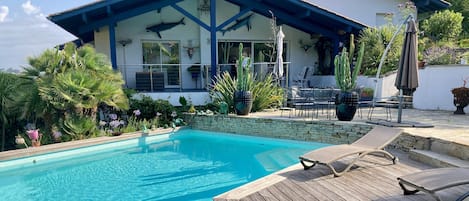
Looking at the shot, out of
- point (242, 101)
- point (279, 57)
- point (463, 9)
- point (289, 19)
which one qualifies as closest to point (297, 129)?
point (242, 101)

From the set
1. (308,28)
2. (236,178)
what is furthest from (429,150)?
(308,28)

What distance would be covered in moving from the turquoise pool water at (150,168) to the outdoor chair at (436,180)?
320 cm

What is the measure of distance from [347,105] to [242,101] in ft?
10.9

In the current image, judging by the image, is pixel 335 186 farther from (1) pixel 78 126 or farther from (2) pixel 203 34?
(2) pixel 203 34

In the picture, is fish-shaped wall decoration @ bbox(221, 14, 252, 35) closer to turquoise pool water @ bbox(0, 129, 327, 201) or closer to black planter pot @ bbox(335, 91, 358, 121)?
turquoise pool water @ bbox(0, 129, 327, 201)

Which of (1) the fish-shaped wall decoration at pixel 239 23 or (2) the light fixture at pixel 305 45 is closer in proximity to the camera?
(1) the fish-shaped wall decoration at pixel 239 23

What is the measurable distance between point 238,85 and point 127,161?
4371 mm

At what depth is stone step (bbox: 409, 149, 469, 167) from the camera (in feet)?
17.1

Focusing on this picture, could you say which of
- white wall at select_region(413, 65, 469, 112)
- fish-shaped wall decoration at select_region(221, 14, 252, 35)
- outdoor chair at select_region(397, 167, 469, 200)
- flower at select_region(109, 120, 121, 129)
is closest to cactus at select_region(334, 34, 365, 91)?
white wall at select_region(413, 65, 469, 112)

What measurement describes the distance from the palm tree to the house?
3.37 meters

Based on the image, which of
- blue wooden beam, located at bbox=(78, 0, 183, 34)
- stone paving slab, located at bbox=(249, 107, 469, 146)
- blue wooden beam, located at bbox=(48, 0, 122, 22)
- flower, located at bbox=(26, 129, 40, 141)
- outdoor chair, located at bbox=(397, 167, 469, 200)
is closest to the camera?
outdoor chair, located at bbox=(397, 167, 469, 200)

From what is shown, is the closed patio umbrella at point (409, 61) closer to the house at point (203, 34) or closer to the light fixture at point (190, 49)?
the house at point (203, 34)

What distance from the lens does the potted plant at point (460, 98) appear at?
8.91m

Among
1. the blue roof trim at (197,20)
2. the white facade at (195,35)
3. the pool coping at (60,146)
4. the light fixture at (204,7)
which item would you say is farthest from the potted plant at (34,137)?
the light fixture at (204,7)
